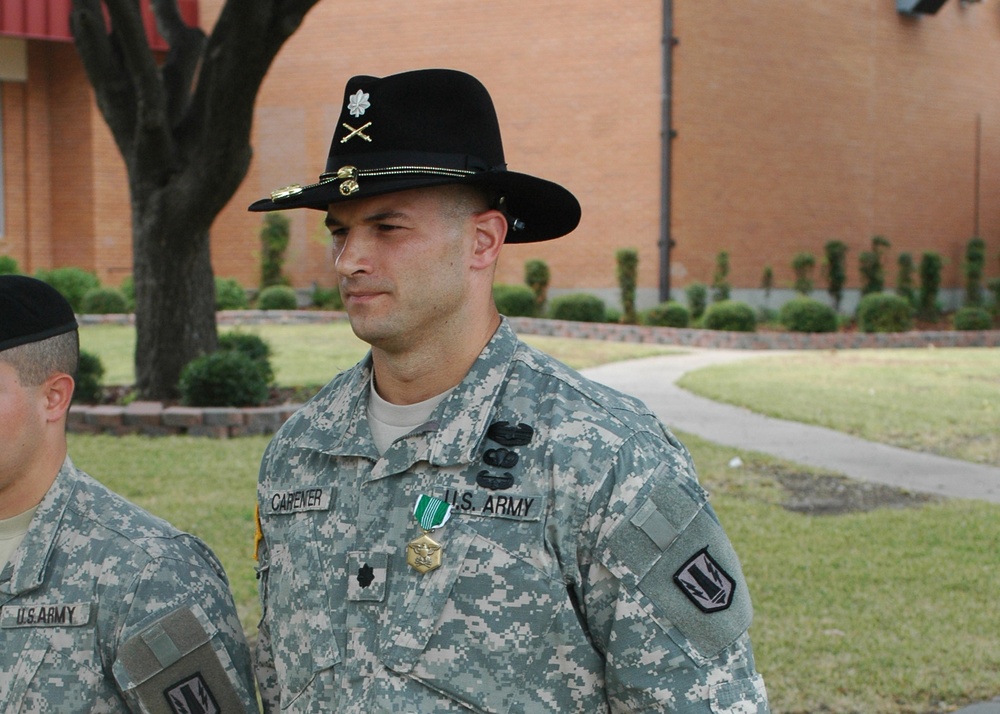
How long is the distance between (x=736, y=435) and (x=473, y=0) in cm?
1393

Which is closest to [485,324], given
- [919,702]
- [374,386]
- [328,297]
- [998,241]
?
[374,386]

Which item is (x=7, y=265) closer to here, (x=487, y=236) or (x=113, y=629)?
(x=113, y=629)

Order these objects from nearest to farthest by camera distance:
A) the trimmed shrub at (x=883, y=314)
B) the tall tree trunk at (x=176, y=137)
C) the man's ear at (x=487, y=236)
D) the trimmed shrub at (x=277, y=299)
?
the man's ear at (x=487, y=236) < the tall tree trunk at (x=176, y=137) < the trimmed shrub at (x=883, y=314) < the trimmed shrub at (x=277, y=299)

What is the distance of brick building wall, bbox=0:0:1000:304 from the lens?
2094cm

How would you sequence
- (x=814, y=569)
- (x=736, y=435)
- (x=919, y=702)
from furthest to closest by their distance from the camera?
(x=736, y=435) → (x=814, y=569) → (x=919, y=702)

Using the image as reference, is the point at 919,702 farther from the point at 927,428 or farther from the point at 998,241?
the point at 998,241

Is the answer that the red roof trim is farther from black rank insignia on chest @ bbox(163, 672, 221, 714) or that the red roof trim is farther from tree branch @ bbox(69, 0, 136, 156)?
black rank insignia on chest @ bbox(163, 672, 221, 714)

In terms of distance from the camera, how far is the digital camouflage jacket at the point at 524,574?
6.20 ft

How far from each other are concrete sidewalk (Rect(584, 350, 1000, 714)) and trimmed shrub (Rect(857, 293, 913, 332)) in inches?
306

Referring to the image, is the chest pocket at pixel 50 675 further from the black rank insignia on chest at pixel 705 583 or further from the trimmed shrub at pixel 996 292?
the trimmed shrub at pixel 996 292

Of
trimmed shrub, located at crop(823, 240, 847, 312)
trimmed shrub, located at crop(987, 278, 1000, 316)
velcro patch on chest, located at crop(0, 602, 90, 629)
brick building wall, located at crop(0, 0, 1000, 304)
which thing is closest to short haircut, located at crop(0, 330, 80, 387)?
velcro patch on chest, located at crop(0, 602, 90, 629)

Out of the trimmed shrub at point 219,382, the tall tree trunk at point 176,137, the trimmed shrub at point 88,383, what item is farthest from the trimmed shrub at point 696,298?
the trimmed shrub at point 88,383

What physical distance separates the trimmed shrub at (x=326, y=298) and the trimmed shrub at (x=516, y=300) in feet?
12.1

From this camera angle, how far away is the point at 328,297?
2255 cm
